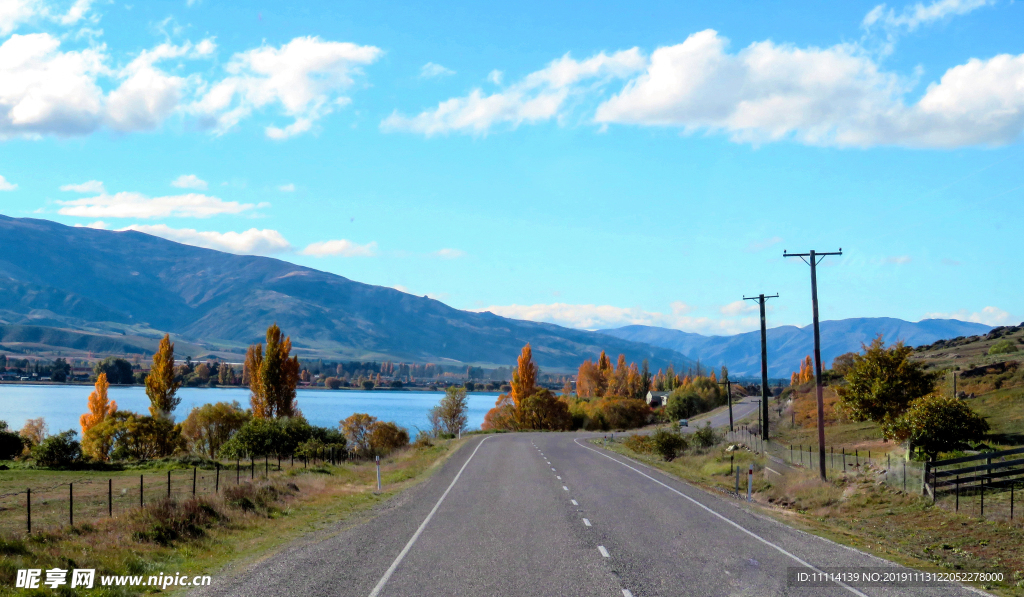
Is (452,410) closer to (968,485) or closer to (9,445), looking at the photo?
(9,445)

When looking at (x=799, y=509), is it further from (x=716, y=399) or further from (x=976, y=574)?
(x=716, y=399)

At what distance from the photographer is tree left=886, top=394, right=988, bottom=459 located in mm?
30359

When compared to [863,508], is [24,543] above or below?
above

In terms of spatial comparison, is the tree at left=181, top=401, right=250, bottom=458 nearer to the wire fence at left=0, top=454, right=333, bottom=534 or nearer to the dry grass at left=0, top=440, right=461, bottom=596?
the wire fence at left=0, top=454, right=333, bottom=534

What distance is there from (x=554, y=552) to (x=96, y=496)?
1020 inches

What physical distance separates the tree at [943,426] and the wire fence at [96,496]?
26.3 m

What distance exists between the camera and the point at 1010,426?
43781mm

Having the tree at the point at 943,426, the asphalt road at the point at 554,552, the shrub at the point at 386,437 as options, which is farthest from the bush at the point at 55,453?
the tree at the point at 943,426

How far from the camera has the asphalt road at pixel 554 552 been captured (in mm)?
11859

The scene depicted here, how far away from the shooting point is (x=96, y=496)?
3262cm

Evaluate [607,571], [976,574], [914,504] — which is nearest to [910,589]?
[976,574]

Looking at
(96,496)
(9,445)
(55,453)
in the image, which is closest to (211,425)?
(9,445)

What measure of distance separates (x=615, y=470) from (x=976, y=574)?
22.7 meters

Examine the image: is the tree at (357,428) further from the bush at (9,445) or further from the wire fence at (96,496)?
the wire fence at (96,496)
